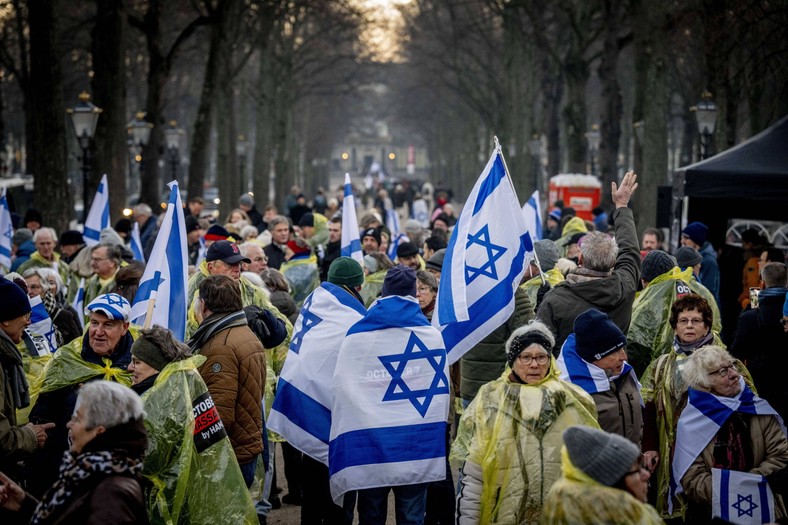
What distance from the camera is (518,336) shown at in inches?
218

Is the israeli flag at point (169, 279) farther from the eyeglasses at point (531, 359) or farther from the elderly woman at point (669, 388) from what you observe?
the elderly woman at point (669, 388)

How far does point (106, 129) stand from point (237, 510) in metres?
15.3

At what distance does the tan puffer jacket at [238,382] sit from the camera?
249 inches

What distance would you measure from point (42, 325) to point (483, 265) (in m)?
Answer: 2.85

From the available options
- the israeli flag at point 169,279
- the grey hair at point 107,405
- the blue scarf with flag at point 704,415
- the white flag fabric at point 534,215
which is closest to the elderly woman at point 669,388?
the blue scarf with flag at point 704,415

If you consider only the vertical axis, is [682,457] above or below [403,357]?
below

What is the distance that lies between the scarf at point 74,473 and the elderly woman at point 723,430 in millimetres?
3225

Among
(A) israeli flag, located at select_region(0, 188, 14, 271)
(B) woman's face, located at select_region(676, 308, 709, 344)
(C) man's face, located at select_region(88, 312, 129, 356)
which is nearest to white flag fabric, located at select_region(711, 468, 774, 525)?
(B) woman's face, located at select_region(676, 308, 709, 344)

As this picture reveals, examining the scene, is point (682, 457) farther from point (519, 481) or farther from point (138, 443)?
point (138, 443)

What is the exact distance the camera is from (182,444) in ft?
18.1

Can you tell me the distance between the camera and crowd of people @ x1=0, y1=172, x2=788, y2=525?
14.4 ft

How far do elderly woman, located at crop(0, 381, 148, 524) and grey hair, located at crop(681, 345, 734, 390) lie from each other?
10.1 feet

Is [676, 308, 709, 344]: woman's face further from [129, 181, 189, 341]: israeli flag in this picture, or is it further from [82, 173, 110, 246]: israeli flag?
[82, 173, 110, 246]: israeli flag

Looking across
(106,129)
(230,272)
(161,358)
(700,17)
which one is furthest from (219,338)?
(700,17)
